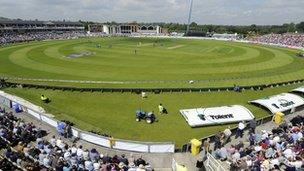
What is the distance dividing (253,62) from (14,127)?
54.3m

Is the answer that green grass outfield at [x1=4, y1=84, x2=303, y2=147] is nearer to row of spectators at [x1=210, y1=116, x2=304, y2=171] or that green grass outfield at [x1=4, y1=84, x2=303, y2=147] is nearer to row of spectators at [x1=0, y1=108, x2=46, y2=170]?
row of spectators at [x1=210, y1=116, x2=304, y2=171]

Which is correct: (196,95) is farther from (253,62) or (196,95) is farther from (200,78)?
(253,62)

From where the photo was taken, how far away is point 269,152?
22.0 metres

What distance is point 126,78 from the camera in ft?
169

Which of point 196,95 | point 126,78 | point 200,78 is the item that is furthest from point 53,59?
point 196,95

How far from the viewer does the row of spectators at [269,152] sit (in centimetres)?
2045

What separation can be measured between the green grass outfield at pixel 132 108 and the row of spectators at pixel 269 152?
204 inches

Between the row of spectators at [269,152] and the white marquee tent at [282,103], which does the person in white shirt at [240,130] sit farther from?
the white marquee tent at [282,103]

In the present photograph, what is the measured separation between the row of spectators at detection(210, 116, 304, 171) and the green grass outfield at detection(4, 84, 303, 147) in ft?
17.0

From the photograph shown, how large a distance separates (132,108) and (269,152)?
18013 millimetres

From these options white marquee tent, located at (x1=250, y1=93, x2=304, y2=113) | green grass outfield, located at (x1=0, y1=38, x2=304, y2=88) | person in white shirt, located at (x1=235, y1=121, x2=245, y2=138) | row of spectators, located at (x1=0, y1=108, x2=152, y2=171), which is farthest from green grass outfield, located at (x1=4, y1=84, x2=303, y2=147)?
row of spectators, located at (x1=0, y1=108, x2=152, y2=171)

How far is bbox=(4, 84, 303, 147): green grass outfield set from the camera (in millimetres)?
29516

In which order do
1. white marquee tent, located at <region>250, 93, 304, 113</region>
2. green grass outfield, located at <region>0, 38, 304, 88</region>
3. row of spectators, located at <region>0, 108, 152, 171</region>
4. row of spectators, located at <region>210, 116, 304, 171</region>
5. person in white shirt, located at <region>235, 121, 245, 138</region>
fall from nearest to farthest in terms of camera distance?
row of spectators, located at <region>0, 108, 152, 171</region>
row of spectators, located at <region>210, 116, 304, 171</region>
person in white shirt, located at <region>235, 121, 245, 138</region>
white marquee tent, located at <region>250, 93, 304, 113</region>
green grass outfield, located at <region>0, 38, 304, 88</region>

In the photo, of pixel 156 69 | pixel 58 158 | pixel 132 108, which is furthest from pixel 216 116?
pixel 156 69
